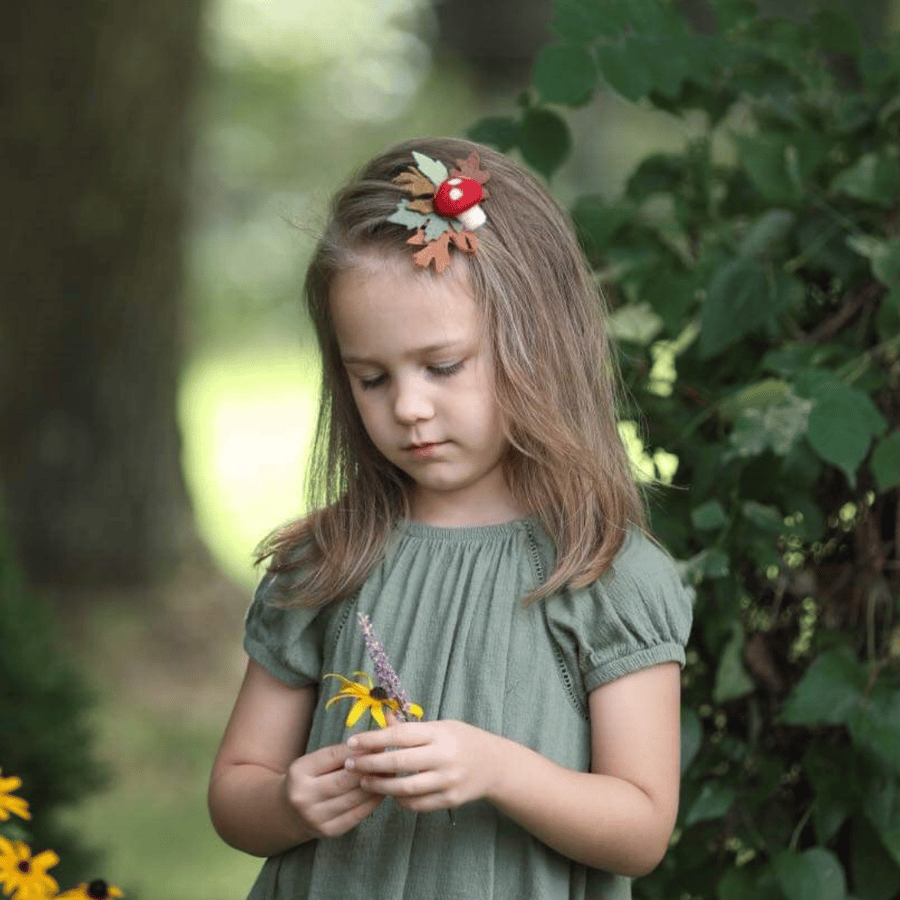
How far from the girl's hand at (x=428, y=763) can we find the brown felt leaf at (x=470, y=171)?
26.2 inches

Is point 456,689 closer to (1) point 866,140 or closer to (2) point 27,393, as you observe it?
(1) point 866,140

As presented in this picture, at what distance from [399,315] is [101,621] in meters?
5.18

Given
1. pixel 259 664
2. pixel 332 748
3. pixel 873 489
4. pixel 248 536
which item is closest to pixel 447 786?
pixel 332 748

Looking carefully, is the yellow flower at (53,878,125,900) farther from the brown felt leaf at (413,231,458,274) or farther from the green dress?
the brown felt leaf at (413,231,458,274)

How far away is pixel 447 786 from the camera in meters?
1.75

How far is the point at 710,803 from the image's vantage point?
246cm

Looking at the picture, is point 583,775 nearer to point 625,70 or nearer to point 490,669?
point 490,669

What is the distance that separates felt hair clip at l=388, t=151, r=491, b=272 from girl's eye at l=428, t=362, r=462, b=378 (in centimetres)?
12

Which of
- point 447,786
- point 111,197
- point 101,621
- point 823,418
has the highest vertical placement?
point 111,197

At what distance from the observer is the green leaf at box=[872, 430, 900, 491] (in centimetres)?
233

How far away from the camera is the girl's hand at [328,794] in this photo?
1823 millimetres

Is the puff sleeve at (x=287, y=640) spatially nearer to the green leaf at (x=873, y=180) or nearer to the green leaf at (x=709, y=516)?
the green leaf at (x=709, y=516)

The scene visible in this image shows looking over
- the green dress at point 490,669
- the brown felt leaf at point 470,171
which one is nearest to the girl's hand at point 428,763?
the green dress at point 490,669

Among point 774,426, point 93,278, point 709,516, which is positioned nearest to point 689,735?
point 709,516
